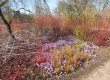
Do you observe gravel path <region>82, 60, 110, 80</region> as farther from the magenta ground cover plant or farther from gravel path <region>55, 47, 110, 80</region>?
the magenta ground cover plant

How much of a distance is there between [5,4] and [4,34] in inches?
48.3

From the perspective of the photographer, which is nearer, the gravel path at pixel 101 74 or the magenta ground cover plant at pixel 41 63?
the magenta ground cover plant at pixel 41 63

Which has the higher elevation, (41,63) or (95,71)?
(41,63)

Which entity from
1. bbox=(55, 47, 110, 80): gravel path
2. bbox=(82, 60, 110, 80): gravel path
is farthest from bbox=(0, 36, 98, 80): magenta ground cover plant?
bbox=(82, 60, 110, 80): gravel path

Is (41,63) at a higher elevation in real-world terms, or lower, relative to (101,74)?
higher

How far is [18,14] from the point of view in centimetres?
→ 997

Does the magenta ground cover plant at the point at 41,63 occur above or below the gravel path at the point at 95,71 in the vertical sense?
above

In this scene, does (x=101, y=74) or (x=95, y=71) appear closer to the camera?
(x=101, y=74)

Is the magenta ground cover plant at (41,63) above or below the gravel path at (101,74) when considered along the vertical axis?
above

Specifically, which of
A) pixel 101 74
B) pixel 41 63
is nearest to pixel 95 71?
pixel 101 74

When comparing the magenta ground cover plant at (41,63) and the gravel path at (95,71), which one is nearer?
the magenta ground cover plant at (41,63)

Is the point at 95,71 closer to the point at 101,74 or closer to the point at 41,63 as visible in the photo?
the point at 101,74

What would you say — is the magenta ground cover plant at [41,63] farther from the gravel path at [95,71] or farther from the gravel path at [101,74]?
the gravel path at [101,74]


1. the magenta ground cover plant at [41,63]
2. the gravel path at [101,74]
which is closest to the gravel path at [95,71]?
the gravel path at [101,74]
